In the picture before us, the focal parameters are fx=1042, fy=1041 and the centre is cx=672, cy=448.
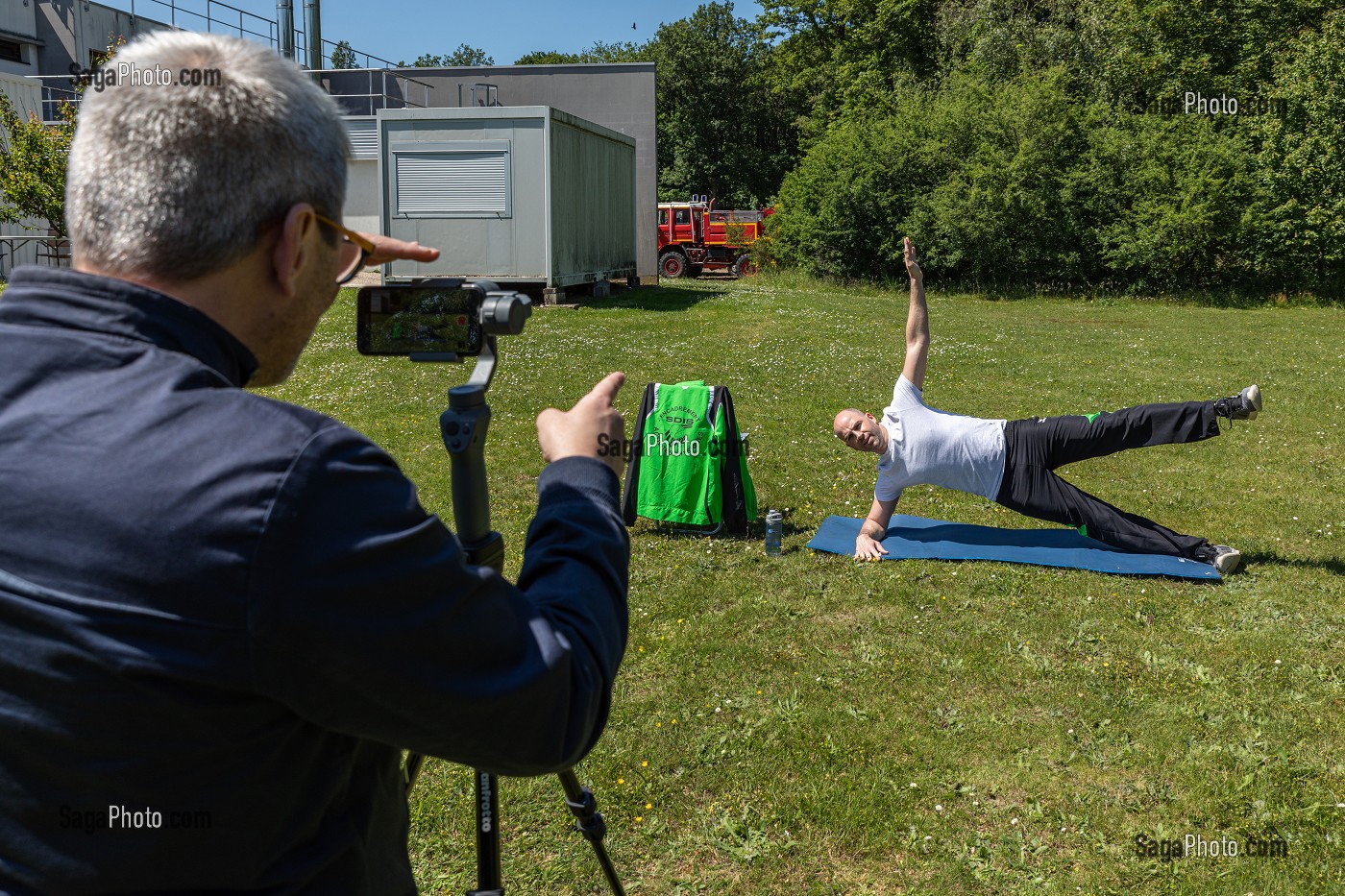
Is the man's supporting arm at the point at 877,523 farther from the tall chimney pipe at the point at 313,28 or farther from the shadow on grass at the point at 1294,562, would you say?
the tall chimney pipe at the point at 313,28

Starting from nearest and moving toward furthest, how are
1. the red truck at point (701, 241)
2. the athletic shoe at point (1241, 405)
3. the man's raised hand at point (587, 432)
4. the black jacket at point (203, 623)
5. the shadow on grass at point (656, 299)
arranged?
1. the black jacket at point (203, 623)
2. the man's raised hand at point (587, 432)
3. the athletic shoe at point (1241, 405)
4. the shadow on grass at point (656, 299)
5. the red truck at point (701, 241)

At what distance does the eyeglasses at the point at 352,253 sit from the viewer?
143 centimetres

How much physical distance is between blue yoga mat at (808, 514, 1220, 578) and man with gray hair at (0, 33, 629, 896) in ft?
19.1

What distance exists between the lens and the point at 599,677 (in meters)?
1.37

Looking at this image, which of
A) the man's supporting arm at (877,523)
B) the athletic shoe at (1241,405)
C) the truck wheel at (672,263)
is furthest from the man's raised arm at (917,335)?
the truck wheel at (672,263)

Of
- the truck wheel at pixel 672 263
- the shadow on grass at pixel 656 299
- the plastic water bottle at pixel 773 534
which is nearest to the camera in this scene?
the plastic water bottle at pixel 773 534

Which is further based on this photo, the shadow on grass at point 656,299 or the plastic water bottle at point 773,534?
the shadow on grass at point 656,299

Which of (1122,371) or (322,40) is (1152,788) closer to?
(1122,371)

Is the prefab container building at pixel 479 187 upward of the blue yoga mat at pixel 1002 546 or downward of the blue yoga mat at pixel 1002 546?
upward

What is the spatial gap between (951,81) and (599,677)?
35.5 meters

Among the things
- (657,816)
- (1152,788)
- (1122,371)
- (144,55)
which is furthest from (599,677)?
(1122,371)

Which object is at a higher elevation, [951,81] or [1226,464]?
[951,81]

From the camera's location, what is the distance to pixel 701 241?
36.3 m

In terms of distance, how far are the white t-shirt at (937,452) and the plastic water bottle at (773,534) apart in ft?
2.47
